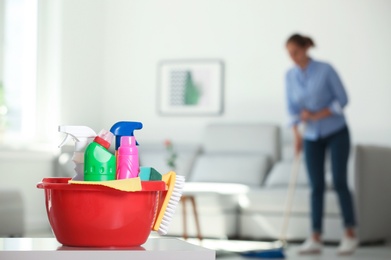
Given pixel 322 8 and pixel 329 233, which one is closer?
pixel 329 233

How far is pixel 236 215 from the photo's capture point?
5719 millimetres

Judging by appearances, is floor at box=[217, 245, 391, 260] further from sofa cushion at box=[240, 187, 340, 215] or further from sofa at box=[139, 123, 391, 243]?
sofa cushion at box=[240, 187, 340, 215]

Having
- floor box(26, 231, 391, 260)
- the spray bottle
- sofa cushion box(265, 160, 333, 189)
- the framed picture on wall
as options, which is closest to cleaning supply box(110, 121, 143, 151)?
the spray bottle

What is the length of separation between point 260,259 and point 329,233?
1.18m

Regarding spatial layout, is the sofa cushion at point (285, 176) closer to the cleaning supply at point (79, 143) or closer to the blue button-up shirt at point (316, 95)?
the blue button-up shirt at point (316, 95)

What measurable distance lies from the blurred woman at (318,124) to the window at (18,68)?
238cm

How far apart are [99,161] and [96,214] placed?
73mm

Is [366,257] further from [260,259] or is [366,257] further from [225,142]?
[225,142]

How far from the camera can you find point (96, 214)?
1128 mm

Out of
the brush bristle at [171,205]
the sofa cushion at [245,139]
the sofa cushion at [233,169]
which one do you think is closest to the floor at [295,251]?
the sofa cushion at [233,169]

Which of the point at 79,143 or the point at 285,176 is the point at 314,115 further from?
the point at 79,143

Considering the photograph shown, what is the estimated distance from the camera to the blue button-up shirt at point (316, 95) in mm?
4750

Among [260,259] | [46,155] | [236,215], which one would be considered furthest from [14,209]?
[46,155]

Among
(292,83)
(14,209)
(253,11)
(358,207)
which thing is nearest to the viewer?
(14,209)
